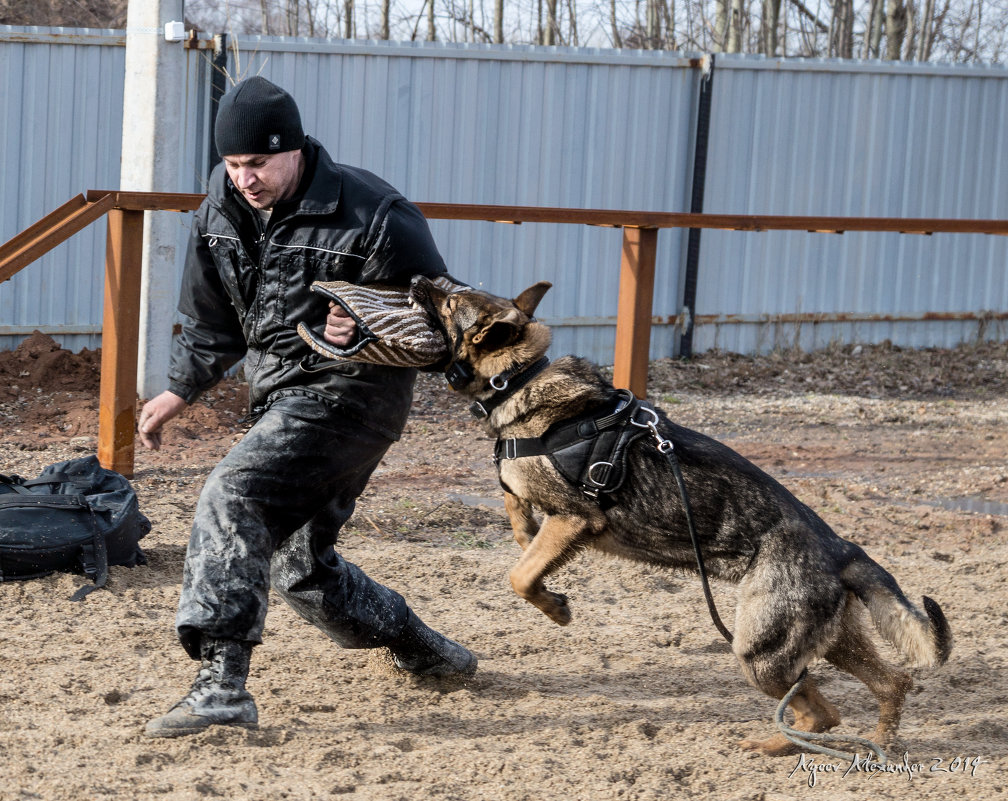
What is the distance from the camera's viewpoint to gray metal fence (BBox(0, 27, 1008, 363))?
948 cm

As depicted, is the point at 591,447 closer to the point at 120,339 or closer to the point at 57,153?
the point at 120,339

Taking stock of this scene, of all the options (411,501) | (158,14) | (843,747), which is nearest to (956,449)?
(411,501)

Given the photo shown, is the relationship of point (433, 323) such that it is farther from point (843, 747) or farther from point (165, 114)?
point (165, 114)

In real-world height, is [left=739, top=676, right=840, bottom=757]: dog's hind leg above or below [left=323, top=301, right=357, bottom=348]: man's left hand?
below

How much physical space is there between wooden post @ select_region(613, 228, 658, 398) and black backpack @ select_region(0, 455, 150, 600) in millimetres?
3212

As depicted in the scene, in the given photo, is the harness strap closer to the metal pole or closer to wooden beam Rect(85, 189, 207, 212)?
wooden beam Rect(85, 189, 207, 212)

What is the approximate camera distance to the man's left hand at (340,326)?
3.61m

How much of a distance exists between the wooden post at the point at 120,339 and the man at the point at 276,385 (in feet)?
8.68

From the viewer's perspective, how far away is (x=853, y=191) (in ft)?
40.2

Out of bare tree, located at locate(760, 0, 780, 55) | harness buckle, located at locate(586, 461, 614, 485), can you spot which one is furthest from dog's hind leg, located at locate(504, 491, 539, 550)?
bare tree, located at locate(760, 0, 780, 55)

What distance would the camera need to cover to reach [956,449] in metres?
8.83

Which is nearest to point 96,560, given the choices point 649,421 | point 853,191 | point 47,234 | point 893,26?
point 47,234

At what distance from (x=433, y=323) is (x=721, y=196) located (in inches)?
324

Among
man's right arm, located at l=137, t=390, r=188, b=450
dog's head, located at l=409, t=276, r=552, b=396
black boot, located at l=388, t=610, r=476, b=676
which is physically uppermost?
dog's head, located at l=409, t=276, r=552, b=396
